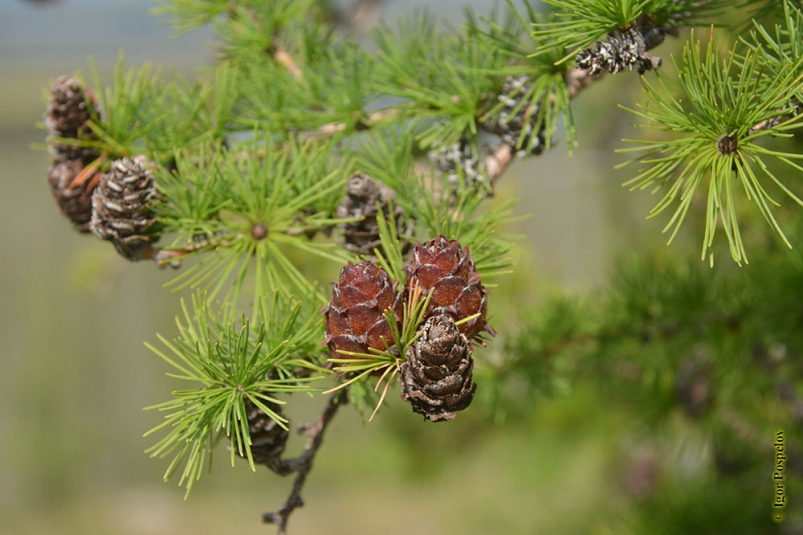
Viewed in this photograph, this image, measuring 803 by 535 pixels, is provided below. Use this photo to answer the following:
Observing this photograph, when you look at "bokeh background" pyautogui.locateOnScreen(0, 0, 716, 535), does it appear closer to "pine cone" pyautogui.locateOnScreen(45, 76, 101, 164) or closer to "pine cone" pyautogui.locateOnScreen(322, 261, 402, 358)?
"pine cone" pyautogui.locateOnScreen(45, 76, 101, 164)

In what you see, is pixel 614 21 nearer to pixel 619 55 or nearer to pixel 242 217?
pixel 619 55

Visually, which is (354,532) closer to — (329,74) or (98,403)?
(98,403)

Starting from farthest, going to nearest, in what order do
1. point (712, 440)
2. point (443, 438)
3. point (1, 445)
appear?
point (1, 445) < point (443, 438) < point (712, 440)

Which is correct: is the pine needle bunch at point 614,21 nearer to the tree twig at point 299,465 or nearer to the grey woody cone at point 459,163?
the grey woody cone at point 459,163

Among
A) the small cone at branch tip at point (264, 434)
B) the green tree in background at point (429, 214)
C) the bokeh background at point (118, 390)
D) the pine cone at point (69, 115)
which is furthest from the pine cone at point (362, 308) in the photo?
the bokeh background at point (118, 390)

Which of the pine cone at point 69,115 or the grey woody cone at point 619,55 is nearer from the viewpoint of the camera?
the grey woody cone at point 619,55

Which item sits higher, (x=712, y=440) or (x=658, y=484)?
(x=712, y=440)

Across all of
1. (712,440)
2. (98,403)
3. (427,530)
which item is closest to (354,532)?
(427,530)

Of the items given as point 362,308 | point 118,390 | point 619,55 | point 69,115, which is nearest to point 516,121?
point 619,55

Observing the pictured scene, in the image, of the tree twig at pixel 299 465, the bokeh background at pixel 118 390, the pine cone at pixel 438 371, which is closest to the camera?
the pine cone at pixel 438 371
